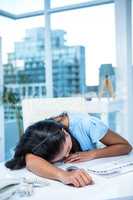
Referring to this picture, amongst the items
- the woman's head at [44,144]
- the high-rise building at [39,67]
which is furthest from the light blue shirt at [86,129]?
the high-rise building at [39,67]

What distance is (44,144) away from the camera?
1.33 metres

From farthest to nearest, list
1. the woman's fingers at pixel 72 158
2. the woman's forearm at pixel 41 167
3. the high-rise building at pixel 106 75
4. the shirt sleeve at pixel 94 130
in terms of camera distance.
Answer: the high-rise building at pixel 106 75
the shirt sleeve at pixel 94 130
the woman's fingers at pixel 72 158
the woman's forearm at pixel 41 167

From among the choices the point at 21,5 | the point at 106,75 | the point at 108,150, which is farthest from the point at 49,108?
the point at 21,5

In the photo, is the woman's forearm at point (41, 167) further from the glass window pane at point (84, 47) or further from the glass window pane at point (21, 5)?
the glass window pane at point (21, 5)

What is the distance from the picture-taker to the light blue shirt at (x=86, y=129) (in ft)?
5.37

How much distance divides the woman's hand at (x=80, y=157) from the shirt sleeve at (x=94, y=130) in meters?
0.10

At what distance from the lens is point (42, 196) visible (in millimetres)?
973

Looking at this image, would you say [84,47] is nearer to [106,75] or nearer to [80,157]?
[106,75]

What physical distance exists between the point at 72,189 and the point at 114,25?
3.07 meters

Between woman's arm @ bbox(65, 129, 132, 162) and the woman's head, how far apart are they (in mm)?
120

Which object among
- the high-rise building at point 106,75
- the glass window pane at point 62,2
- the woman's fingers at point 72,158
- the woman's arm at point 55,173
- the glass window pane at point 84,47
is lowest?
the woman's fingers at point 72,158

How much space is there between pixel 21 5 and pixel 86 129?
3101mm

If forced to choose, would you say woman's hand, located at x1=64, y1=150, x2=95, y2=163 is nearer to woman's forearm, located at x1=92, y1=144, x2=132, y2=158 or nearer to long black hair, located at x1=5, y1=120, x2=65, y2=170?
woman's forearm, located at x1=92, y1=144, x2=132, y2=158

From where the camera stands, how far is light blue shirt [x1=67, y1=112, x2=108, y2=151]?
1.64m
